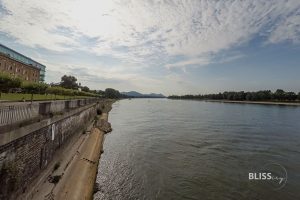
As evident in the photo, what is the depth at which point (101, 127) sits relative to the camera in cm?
3962

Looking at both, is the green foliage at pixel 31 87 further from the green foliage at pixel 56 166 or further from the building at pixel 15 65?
the building at pixel 15 65

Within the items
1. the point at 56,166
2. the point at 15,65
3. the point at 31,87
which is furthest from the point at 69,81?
the point at 56,166

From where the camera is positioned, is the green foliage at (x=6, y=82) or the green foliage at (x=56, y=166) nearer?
the green foliage at (x=56, y=166)

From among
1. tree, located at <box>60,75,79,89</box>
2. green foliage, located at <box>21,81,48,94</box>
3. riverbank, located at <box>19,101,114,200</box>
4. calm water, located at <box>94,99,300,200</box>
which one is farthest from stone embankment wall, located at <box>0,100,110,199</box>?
tree, located at <box>60,75,79,89</box>

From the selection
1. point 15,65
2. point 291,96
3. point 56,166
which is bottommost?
point 56,166

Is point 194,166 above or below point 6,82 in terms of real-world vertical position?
below

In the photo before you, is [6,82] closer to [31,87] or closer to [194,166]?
[31,87]

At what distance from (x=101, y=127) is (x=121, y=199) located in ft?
84.5

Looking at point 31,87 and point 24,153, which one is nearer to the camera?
point 24,153

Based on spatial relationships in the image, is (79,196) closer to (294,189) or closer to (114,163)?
(114,163)

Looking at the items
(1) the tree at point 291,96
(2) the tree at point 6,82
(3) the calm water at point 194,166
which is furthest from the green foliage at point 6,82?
(1) the tree at point 291,96

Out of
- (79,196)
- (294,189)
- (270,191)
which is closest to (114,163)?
(79,196)

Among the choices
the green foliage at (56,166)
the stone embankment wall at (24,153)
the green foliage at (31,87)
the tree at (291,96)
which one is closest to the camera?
the stone embankment wall at (24,153)

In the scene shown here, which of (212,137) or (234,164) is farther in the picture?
(212,137)
